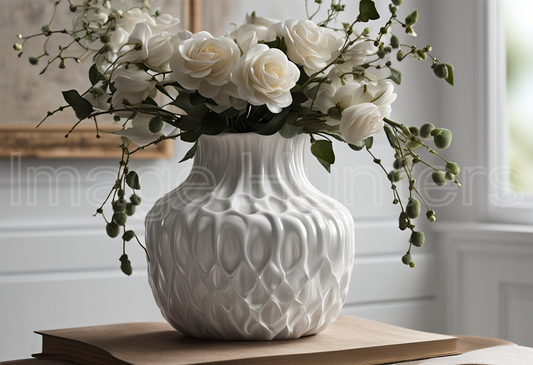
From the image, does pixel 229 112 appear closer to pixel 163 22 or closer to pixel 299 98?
pixel 299 98

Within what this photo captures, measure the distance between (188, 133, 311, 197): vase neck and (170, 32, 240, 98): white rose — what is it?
9 cm

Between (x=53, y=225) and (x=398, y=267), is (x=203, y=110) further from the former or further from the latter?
(x=398, y=267)

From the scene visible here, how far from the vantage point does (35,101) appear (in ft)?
4.95

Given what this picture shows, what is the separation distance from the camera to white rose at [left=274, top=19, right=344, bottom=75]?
2.48ft

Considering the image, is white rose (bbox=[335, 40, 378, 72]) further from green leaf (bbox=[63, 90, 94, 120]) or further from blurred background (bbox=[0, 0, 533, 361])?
blurred background (bbox=[0, 0, 533, 361])

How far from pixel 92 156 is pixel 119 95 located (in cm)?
81

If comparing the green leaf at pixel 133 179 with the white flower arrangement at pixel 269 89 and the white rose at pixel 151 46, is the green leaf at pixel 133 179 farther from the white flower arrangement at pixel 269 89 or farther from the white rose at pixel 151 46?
the white rose at pixel 151 46

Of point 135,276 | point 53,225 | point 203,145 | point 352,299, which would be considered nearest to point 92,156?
point 53,225

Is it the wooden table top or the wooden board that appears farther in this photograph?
the wooden table top

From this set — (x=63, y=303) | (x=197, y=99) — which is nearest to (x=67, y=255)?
(x=63, y=303)

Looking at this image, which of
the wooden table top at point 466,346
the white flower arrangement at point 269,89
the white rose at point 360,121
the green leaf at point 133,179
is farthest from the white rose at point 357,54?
the wooden table top at point 466,346

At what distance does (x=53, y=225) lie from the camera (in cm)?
153

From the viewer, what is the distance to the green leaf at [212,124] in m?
0.78

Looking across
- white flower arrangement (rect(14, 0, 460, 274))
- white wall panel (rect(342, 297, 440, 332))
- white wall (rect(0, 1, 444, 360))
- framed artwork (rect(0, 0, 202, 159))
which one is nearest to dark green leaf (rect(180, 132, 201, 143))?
white flower arrangement (rect(14, 0, 460, 274))
